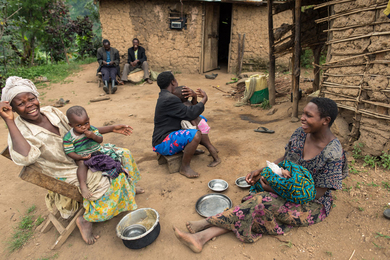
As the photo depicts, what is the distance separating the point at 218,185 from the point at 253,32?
770cm

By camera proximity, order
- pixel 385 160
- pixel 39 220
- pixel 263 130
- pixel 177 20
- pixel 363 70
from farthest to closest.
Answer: pixel 177 20, pixel 263 130, pixel 363 70, pixel 385 160, pixel 39 220

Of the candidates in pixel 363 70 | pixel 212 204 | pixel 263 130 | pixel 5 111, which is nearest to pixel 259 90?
pixel 263 130

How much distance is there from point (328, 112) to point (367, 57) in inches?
71.4

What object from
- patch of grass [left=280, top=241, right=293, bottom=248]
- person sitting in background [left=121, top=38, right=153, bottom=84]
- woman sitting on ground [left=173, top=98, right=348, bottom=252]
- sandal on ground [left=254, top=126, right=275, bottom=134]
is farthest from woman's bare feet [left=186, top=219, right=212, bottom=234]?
person sitting in background [left=121, top=38, right=153, bottom=84]

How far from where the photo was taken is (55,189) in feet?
6.95

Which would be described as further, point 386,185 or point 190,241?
point 386,185

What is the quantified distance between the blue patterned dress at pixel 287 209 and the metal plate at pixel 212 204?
422mm

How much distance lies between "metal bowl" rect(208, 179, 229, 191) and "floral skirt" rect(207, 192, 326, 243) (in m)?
0.76

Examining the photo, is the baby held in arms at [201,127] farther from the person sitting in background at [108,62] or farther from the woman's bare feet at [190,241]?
the person sitting in background at [108,62]

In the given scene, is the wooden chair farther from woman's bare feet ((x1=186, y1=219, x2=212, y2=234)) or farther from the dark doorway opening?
the dark doorway opening

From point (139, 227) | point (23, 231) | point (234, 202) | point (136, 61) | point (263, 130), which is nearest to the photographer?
point (139, 227)

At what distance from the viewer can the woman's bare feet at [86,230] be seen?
2.29 meters

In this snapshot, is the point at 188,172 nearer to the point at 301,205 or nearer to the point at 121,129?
the point at 121,129

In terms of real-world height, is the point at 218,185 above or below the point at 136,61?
below
